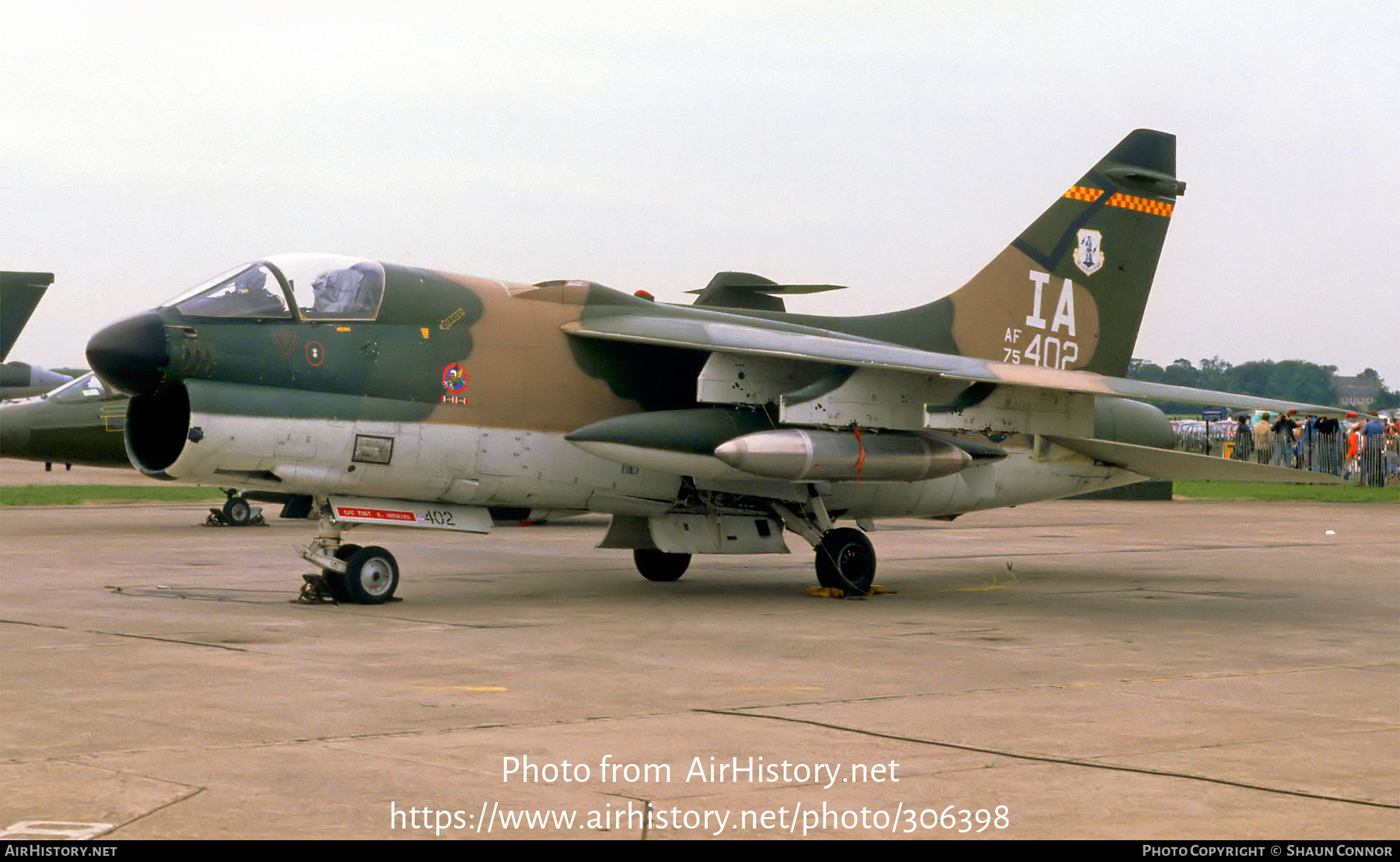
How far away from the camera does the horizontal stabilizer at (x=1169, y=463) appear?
44.8 feet

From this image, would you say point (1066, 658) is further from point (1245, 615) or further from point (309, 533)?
point (309, 533)

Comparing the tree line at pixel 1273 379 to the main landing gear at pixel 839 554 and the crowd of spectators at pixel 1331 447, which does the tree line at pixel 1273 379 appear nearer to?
the crowd of spectators at pixel 1331 447

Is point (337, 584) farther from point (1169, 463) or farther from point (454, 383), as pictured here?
point (1169, 463)

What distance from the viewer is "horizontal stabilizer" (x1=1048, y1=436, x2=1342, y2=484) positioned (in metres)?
13.7

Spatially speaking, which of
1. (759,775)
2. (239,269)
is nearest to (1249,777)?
(759,775)

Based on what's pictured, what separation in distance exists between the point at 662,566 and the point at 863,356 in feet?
12.1

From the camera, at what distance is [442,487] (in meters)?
12.5

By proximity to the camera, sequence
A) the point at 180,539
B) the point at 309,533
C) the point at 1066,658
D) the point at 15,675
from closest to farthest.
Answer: the point at 15,675
the point at 1066,658
the point at 180,539
the point at 309,533

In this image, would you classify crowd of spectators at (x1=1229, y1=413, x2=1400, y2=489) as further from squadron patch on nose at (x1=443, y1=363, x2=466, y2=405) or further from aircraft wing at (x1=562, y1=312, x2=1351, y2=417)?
squadron patch on nose at (x1=443, y1=363, x2=466, y2=405)

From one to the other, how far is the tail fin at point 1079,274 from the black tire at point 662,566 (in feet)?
12.9

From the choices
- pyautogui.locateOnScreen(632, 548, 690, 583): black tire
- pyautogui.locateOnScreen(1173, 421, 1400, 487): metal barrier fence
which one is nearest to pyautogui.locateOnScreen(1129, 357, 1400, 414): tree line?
pyautogui.locateOnScreen(1173, 421, 1400, 487): metal barrier fence

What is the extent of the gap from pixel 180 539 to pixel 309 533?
2133mm
